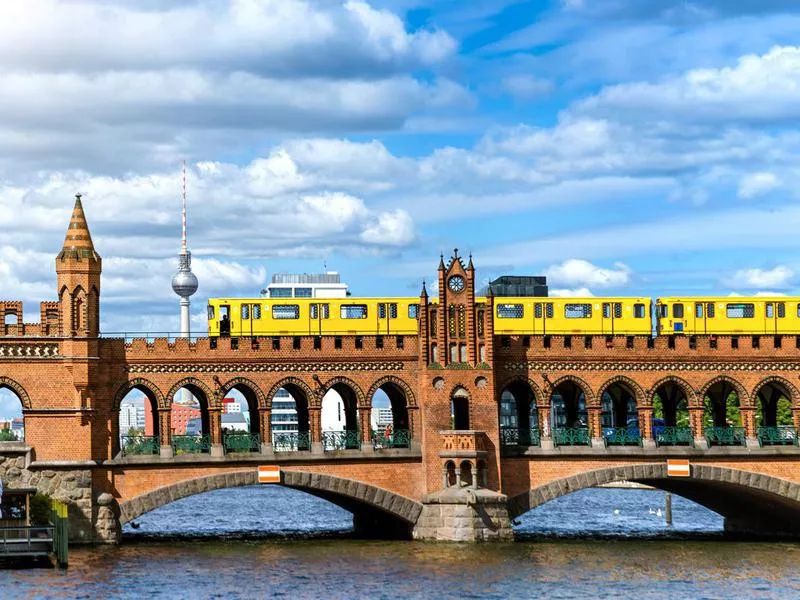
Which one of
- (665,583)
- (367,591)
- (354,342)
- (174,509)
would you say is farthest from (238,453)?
(174,509)

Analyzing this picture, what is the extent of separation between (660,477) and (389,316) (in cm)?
1724

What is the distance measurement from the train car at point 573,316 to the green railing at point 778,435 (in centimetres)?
873

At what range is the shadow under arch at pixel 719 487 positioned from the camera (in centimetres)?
8531

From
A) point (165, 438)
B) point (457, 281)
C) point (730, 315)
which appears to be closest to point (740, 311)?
point (730, 315)

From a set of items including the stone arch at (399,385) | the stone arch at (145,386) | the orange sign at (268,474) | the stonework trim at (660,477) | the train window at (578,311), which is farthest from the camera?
the train window at (578,311)

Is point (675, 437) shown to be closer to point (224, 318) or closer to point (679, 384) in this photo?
point (679, 384)

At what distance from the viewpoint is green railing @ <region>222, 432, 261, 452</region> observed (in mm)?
84125

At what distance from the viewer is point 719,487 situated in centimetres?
8994

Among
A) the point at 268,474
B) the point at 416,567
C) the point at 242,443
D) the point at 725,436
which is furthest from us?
the point at 725,436

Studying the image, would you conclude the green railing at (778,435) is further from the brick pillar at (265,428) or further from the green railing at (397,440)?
the brick pillar at (265,428)

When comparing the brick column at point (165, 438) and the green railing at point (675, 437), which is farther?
the green railing at point (675, 437)

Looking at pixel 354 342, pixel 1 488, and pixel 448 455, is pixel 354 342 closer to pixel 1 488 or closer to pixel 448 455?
pixel 448 455

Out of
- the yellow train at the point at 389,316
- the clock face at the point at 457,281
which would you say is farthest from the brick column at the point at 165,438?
the clock face at the point at 457,281

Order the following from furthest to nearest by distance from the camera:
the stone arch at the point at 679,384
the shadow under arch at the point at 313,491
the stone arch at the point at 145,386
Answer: the stone arch at the point at 679,384 → the stone arch at the point at 145,386 → the shadow under arch at the point at 313,491
